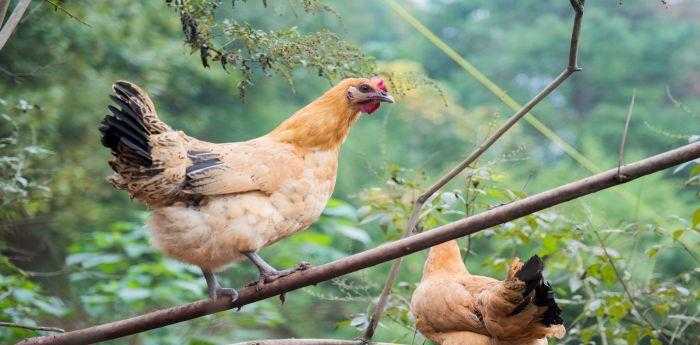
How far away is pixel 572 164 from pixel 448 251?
16.7ft

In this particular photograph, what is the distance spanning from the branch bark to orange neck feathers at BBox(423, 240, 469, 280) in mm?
1089

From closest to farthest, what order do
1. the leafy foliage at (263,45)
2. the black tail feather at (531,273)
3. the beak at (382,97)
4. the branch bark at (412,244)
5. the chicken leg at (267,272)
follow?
the branch bark at (412,244) < the chicken leg at (267,272) < the black tail feather at (531,273) < the leafy foliage at (263,45) < the beak at (382,97)

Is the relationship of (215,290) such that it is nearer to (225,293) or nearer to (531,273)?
(225,293)

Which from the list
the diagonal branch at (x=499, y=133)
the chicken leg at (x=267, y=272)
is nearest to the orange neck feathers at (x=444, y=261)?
the diagonal branch at (x=499, y=133)

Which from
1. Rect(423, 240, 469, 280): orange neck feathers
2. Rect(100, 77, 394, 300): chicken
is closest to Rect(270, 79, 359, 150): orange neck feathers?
Rect(100, 77, 394, 300): chicken

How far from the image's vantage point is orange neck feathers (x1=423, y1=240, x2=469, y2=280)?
3.61m

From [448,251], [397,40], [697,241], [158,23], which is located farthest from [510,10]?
[448,251]

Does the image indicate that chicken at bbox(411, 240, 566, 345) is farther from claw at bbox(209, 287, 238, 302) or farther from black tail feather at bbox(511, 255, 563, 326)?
claw at bbox(209, 287, 238, 302)

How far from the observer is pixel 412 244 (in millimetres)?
Answer: 2258

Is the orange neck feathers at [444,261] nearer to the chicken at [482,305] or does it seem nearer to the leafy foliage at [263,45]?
the chicken at [482,305]

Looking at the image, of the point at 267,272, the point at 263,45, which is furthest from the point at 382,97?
the point at 267,272

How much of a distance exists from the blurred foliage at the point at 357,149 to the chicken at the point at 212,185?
9.2 inches

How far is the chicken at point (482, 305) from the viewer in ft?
9.39

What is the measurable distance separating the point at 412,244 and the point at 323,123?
928 millimetres
